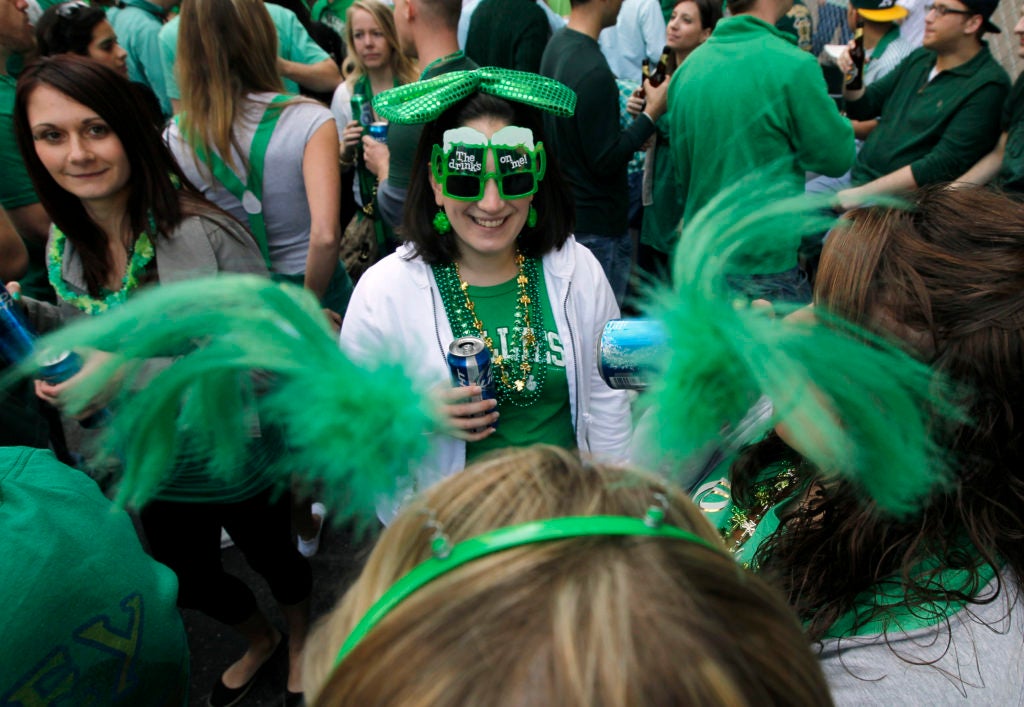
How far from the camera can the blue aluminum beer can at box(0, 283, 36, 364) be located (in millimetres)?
1841

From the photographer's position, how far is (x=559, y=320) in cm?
205

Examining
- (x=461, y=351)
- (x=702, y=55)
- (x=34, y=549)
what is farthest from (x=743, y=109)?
(x=34, y=549)

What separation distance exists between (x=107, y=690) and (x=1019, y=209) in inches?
67.2

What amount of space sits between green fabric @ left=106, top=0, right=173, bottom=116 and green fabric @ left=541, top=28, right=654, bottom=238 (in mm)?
2786

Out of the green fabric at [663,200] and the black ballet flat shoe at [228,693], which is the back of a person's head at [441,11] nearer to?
the green fabric at [663,200]

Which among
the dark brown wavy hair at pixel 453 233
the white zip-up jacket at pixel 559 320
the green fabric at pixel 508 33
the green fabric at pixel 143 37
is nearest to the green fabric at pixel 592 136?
the green fabric at pixel 508 33

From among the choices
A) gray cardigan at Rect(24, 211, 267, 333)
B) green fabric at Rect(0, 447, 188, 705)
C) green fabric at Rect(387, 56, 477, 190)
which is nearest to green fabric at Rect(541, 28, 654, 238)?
green fabric at Rect(387, 56, 477, 190)

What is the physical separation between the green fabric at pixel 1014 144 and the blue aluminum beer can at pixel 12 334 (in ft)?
12.8

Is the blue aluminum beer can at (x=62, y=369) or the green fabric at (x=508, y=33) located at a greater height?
the green fabric at (x=508, y=33)

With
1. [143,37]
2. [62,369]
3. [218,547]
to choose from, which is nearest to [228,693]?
[218,547]

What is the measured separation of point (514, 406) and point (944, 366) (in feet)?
3.89

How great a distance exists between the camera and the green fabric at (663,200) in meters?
3.85

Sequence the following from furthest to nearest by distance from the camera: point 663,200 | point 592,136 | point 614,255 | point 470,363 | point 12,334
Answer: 1. point 663,200
2. point 614,255
3. point 592,136
4. point 12,334
5. point 470,363

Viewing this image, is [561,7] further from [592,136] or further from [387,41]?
[592,136]
